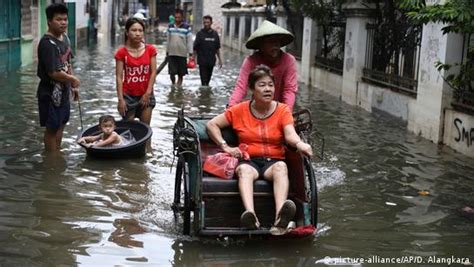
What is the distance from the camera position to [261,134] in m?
5.75

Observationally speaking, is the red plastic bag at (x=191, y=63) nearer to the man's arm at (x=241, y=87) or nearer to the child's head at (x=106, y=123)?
the child's head at (x=106, y=123)

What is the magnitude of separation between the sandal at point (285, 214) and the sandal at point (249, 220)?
16 cm

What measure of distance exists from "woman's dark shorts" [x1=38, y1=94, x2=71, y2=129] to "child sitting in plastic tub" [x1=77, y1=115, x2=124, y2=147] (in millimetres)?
331

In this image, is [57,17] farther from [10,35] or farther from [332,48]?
[10,35]

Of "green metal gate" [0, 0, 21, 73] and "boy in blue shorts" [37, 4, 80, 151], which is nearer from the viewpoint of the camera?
"boy in blue shorts" [37, 4, 80, 151]

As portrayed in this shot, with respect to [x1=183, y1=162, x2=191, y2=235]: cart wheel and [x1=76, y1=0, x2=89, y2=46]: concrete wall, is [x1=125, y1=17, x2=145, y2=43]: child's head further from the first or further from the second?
[x1=76, y1=0, x2=89, y2=46]: concrete wall

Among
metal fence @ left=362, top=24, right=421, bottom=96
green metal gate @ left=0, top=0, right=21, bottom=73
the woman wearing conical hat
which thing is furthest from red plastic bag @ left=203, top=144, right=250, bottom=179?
green metal gate @ left=0, top=0, right=21, bottom=73

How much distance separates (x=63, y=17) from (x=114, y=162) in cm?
175

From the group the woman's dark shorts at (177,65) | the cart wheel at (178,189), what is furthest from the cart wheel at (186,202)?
the woman's dark shorts at (177,65)

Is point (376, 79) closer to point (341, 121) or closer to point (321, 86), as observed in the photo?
point (341, 121)

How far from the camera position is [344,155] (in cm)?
917

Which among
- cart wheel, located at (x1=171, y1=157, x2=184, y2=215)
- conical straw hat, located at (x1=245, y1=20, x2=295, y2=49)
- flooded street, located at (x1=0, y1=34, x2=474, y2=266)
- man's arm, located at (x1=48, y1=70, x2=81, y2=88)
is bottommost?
flooded street, located at (x1=0, y1=34, x2=474, y2=266)

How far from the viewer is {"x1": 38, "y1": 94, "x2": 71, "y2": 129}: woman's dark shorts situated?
7922 mm

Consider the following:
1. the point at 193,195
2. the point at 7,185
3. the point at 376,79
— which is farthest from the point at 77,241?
the point at 376,79
